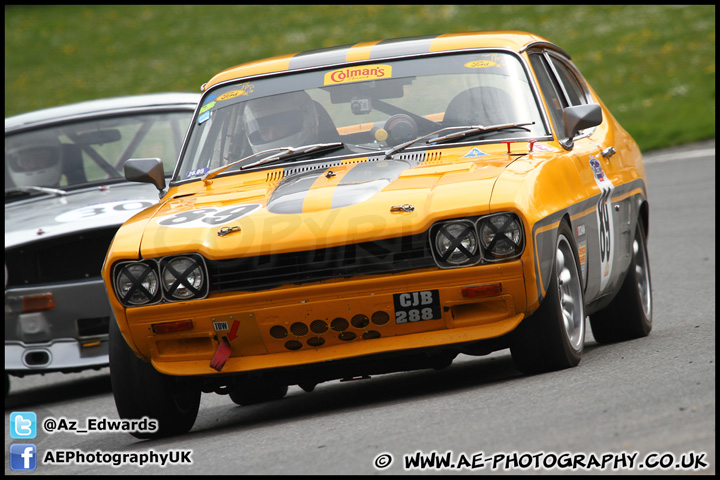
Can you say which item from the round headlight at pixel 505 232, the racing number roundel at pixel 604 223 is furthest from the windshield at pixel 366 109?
the round headlight at pixel 505 232

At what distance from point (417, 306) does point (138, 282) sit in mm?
1185

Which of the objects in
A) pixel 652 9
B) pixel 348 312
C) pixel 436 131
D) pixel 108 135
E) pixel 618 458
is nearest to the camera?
pixel 618 458

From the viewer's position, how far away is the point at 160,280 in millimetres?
5301

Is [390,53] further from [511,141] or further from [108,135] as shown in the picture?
[108,135]

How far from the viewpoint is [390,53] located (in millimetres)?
6590

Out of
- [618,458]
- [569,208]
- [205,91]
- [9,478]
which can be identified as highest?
[205,91]

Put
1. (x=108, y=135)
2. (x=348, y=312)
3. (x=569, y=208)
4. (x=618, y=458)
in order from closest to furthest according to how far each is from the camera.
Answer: (x=618, y=458)
(x=348, y=312)
(x=569, y=208)
(x=108, y=135)

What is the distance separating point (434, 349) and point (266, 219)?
0.89 meters

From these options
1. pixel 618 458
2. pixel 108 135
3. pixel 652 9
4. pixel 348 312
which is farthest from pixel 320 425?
pixel 652 9

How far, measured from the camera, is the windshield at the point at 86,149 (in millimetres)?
9352

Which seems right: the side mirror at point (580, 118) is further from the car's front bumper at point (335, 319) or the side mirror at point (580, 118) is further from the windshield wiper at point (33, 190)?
the windshield wiper at point (33, 190)

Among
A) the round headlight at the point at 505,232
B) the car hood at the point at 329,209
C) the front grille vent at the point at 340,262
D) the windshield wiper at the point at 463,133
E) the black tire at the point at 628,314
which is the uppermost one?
the windshield wiper at the point at 463,133

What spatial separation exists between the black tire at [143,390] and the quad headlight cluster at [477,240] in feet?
4.56

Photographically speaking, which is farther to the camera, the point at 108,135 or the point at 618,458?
the point at 108,135
